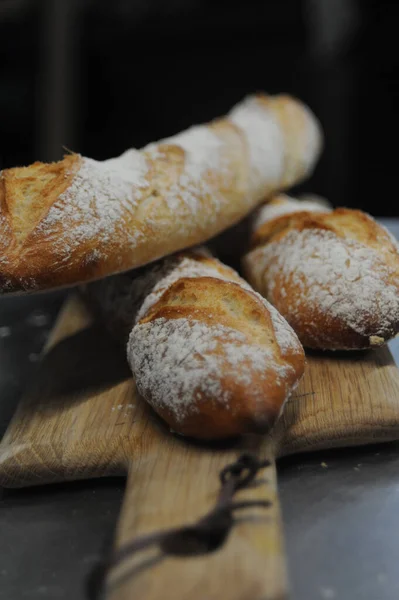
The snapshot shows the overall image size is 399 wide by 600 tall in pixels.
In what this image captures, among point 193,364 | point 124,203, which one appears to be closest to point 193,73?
point 124,203

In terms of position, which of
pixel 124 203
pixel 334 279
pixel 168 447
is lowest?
pixel 168 447

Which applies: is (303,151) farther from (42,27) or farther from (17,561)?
(42,27)

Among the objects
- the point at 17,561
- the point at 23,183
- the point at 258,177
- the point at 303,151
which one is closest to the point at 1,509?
the point at 17,561

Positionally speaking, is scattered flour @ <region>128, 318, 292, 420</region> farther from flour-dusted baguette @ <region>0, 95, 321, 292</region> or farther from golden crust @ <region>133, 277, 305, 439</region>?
flour-dusted baguette @ <region>0, 95, 321, 292</region>

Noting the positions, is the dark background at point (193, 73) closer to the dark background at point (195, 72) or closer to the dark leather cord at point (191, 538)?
the dark background at point (195, 72)

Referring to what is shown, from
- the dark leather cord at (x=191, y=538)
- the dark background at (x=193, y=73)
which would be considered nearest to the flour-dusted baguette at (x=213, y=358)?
the dark leather cord at (x=191, y=538)

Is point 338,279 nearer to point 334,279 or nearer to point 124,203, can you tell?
point 334,279
